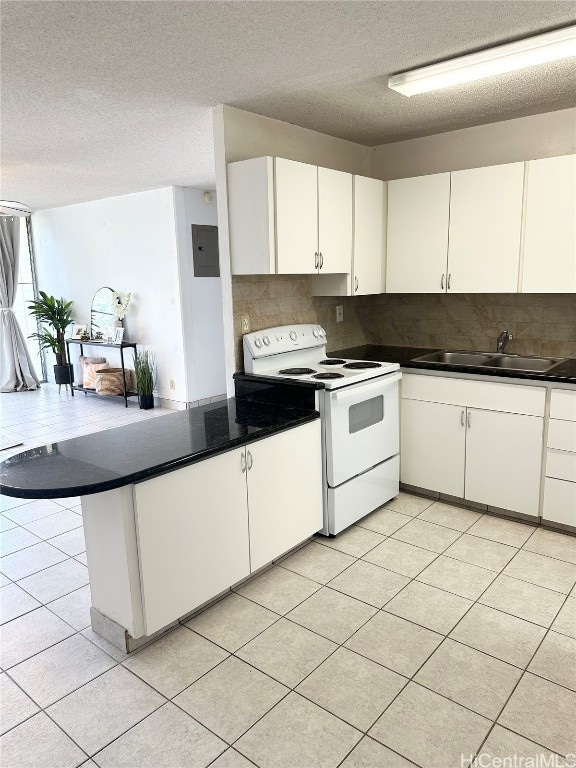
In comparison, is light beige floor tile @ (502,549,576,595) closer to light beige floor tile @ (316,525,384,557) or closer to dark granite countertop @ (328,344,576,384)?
light beige floor tile @ (316,525,384,557)

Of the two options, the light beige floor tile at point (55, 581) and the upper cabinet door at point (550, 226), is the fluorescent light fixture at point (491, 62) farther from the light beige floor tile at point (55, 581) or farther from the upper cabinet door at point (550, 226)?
the light beige floor tile at point (55, 581)

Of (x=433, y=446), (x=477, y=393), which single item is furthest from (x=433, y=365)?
(x=433, y=446)

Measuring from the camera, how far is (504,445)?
3170 mm

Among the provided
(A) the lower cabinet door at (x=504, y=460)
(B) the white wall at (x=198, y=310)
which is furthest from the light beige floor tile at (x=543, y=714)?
(B) the white wall at (x=198, y=310)

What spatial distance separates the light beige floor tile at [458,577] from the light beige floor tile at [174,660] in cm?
108

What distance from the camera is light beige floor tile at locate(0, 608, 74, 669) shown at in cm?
222

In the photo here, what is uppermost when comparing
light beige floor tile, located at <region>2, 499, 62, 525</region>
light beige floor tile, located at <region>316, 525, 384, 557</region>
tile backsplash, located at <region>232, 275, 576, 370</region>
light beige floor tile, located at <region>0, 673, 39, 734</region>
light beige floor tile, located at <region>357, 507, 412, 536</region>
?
tile backsplash, located at <region>232, 275, 576, 370</region>

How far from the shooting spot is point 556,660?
2082 millimetres

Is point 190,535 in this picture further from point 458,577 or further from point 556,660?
point 556,660

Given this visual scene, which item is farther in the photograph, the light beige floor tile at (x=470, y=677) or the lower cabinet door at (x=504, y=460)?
the lower cabinet door at (x=504, y=460)

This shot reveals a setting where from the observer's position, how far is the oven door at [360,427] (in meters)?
2.93

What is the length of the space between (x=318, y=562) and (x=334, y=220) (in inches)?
76.2

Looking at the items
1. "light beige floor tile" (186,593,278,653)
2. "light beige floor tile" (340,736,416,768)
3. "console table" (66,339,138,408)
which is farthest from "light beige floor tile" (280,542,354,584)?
"console table" (66,339,138,408)

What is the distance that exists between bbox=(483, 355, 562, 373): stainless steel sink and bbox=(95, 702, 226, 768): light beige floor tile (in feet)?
8.90
